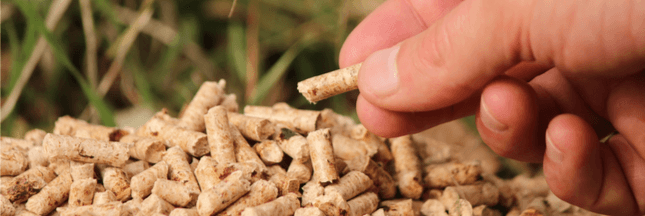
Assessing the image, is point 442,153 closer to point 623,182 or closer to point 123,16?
point 623,182

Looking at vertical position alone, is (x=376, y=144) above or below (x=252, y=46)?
below


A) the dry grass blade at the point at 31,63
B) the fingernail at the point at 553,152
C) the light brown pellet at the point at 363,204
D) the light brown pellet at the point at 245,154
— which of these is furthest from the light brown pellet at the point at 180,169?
the dry grass blade at the point at 31,63

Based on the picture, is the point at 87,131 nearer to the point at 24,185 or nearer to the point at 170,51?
the point at 24,185

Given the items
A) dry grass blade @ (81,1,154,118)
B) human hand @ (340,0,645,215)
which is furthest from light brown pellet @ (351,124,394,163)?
dry grass blade @ (81,1,154,118)

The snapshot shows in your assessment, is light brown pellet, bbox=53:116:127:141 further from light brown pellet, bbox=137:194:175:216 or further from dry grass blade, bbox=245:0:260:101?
dry grass blade, bbox=245:0:260:101

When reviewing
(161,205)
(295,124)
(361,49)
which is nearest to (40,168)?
(161,205)

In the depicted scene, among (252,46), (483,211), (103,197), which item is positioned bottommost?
(483,211)

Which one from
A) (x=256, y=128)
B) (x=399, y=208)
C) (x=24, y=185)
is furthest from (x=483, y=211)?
(x=24, y=185)

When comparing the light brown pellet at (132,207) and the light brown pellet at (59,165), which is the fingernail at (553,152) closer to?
the light brown pellet at (132,207)
